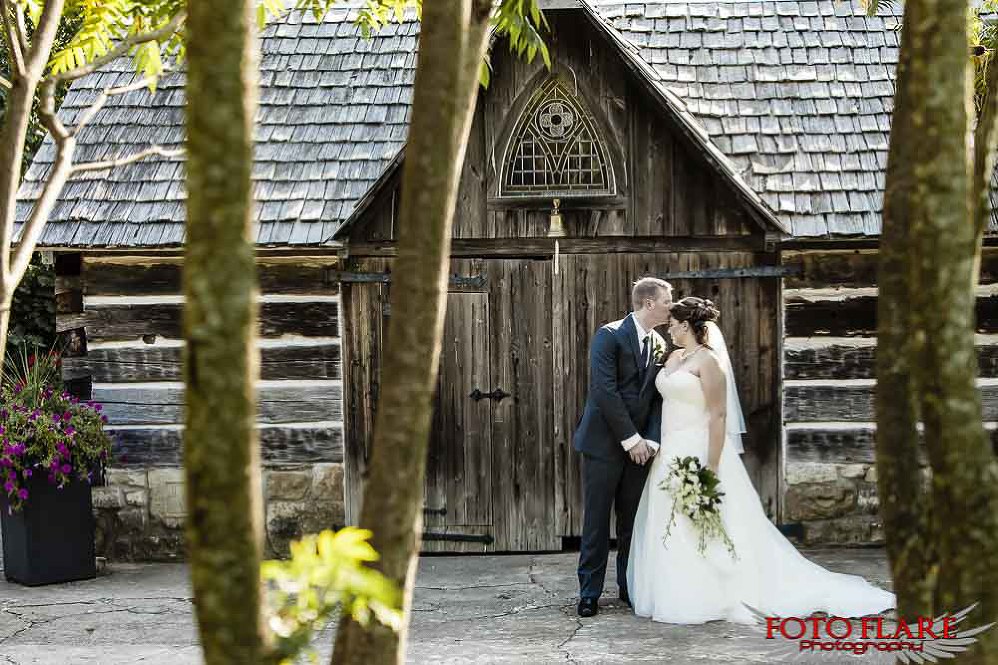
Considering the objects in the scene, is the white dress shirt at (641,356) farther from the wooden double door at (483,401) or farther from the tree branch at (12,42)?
the tree branch at (12,42)

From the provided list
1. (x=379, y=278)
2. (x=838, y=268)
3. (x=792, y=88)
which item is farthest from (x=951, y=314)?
(x=792, y=88)

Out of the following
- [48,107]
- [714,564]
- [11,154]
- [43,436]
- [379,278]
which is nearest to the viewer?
[11,154]

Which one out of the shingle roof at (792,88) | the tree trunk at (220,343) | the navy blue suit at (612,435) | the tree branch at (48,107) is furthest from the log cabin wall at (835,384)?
the tree trunk at (220,343)

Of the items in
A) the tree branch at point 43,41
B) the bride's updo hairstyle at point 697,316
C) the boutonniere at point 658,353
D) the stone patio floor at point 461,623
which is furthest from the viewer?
the boutonniere at point 658,353

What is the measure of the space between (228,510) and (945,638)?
197 cm

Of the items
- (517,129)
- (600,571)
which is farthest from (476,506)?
(517,129)

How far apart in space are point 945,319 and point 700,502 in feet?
14.2

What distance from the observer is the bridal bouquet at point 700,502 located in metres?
7.14

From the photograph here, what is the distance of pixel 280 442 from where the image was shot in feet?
30.3

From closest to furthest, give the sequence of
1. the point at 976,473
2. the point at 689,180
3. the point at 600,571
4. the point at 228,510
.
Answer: the point at 228,510, the point at 976,473, the point at 600,571, the point at 689,180

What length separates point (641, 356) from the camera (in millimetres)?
7379

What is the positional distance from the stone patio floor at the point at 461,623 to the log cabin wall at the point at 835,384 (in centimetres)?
35

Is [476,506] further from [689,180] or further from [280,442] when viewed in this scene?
[689,180]

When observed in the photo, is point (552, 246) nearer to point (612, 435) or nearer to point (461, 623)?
point (612, 435)
